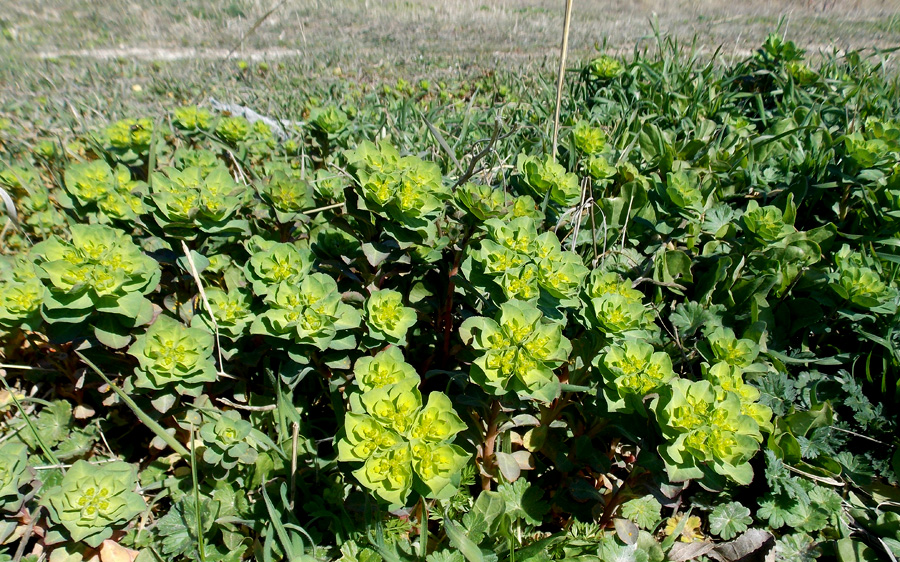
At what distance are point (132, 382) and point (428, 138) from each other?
220 cm

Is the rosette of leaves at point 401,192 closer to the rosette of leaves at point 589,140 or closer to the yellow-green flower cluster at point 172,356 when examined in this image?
the yellow-green flower cluster at point 172,356

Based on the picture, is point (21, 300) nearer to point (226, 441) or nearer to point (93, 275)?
point (93, 275)

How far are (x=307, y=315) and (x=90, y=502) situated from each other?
86 cm

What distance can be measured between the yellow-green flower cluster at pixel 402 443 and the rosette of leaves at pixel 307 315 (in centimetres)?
26

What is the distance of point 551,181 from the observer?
218 centimetres

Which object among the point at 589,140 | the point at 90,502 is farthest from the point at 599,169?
the point at 90,502

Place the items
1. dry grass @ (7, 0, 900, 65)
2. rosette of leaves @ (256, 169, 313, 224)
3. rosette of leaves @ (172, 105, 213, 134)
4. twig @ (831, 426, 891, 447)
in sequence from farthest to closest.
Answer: dry grass @ (7, 0, 900, 65)
rosette of leaves @ (172, 105, 213, 134)
rosette of leaves @ (256, 169, 313, 224)
twig @ (831, 426, 891, 447)

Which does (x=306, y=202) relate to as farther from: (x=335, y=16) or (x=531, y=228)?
(x=335, y=16)

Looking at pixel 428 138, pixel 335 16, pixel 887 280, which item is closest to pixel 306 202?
pixel 428 138

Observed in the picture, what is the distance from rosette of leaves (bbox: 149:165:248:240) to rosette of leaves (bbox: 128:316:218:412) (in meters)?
0.32

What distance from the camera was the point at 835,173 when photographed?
2.58m

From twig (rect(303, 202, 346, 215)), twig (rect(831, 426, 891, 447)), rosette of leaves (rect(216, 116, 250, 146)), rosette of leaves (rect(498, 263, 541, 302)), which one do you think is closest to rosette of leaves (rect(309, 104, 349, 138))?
rosette of leaves (rect(216, 116, 250, 146))

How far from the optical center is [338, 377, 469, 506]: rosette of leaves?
1437mm

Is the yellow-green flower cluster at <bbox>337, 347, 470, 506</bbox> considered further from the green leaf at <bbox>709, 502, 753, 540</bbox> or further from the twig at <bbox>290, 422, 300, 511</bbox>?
the green leaf at <bbox>709, 502, 753, 540</bbox>
